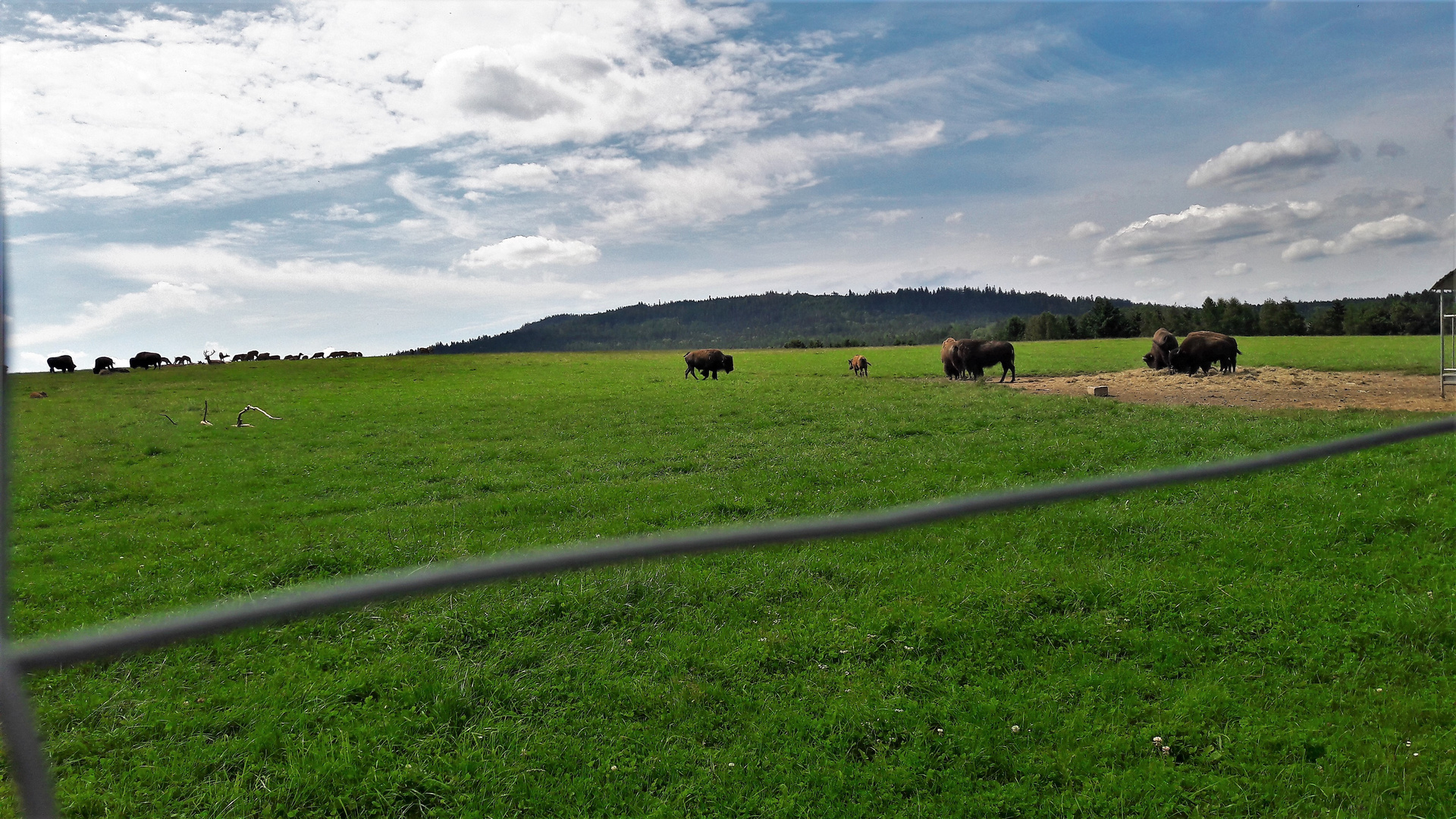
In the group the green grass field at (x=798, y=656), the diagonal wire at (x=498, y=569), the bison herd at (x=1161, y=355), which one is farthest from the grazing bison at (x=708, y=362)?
the diagonal wire at (x=498, y=569)

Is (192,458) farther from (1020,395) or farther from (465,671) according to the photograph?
(1020,395)

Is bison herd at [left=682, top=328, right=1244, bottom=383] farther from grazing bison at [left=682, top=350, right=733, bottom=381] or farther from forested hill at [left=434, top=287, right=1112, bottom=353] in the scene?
forested hill at [left=434, top=287, right=1112, bottom=353]

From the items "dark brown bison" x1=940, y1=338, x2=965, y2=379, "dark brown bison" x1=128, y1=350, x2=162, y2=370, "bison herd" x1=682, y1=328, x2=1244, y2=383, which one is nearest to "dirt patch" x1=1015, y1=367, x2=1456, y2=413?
"bison herd" x1=682, y1=328, x2=1244, y2=383

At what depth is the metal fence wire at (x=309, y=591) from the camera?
66cm

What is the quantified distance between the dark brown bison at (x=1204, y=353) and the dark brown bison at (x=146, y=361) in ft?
210

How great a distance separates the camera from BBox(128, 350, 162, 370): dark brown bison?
5512 cm

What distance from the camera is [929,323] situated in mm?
172375

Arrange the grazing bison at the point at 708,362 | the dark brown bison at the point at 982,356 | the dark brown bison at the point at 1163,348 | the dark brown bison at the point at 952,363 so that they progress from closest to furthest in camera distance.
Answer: the dark brown bison at the point at 1163,348, the dark brown bison at the point at 982,356, the dark brown bison at the point at 952,363, the grazing bison at the point at 708,362

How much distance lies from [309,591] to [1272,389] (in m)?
26.2

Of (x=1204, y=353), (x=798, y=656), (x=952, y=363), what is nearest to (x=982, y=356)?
(x=952, y=363)

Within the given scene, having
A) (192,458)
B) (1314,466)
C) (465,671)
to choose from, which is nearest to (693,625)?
(465,671)

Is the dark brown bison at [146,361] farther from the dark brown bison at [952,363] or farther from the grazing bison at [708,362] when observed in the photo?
the dark brown bison at [952,363]

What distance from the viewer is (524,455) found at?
46.9 feet

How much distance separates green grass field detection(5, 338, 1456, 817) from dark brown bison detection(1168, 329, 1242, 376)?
19.0 m
